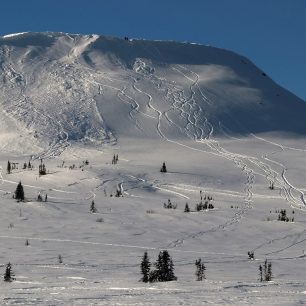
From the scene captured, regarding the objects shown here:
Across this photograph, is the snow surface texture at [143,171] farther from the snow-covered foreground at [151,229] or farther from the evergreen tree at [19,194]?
the evergreen tree at [19,194]

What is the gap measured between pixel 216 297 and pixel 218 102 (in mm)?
45994

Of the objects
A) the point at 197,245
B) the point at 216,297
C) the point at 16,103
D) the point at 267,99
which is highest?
the point at 267,99

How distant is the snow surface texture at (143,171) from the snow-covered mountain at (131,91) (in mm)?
190

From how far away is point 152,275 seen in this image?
34.0 ft

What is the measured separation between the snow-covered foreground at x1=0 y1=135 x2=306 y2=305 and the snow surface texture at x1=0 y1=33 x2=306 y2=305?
6 cm

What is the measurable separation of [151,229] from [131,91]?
35647mm

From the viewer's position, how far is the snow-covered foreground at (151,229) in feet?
29.2

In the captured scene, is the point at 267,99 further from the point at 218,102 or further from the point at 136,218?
the point at 136,218

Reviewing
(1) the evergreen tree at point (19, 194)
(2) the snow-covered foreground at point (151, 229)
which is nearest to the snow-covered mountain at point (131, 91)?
(2) the snow-covered foreground at point (151, 229)

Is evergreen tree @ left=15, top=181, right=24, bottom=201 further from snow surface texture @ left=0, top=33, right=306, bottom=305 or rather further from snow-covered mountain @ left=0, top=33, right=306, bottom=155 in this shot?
snow-covered mountain @ left=0, top=33, right=306, bottom=155

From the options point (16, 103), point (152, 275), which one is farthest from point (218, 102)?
point (152, 275)

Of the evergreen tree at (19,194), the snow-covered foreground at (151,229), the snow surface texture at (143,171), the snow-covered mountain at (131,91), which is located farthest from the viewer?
the snow-covered mountain at (131,91)

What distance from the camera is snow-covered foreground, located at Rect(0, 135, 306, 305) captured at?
8.91m

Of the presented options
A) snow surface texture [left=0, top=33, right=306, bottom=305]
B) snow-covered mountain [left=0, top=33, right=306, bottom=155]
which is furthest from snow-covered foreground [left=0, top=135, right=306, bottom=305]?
snow-covered mountain [left=0, top=33, right=306, bottom=155]
